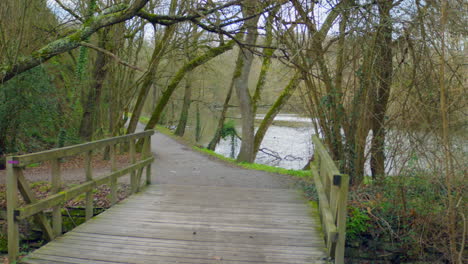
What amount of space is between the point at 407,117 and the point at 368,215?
1717 mm

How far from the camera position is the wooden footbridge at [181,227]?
4.46m

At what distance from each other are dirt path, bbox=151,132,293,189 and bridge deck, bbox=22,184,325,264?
2948 mm

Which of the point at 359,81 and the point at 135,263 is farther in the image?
the point at 359,81

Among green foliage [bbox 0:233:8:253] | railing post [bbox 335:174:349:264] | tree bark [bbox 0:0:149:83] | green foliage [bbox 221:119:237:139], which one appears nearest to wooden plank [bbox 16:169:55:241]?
green foliage [bbox 0:233:8:253]

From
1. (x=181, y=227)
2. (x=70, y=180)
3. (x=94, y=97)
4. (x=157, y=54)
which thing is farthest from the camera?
(x=94, y=97)

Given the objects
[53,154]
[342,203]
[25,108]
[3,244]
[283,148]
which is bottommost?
[3,244]

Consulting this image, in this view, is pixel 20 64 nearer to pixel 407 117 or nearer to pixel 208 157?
pixel 407 117

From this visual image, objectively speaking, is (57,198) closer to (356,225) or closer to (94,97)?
(356,225)

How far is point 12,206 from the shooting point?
4.49m

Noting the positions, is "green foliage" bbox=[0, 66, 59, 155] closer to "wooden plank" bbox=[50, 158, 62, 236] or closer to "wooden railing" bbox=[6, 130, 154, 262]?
Answer: "wooden railing" bbox=[6, 130, 154, 262]

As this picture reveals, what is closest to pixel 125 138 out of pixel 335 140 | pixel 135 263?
pixel 135 263

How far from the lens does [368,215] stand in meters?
6.76

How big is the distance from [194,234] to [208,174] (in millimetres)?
6684

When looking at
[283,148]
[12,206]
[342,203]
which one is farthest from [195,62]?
[342,203]
